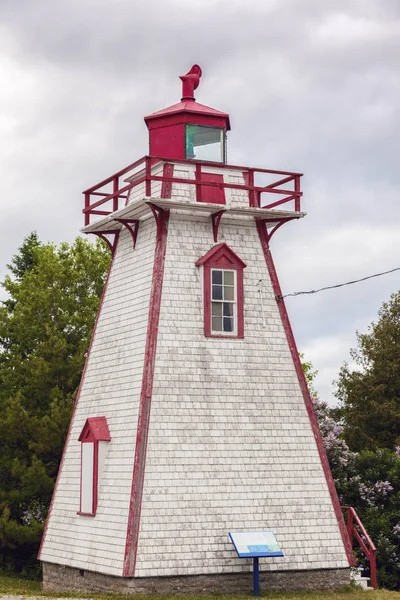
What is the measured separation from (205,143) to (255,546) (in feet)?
29.6

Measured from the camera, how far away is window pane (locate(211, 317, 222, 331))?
24.6 metres

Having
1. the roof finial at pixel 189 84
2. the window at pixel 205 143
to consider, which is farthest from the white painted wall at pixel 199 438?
the roof finial at pixel 189 84

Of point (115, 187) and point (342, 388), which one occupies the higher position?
point (342, 388)

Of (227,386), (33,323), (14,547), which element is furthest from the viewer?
(33,323)

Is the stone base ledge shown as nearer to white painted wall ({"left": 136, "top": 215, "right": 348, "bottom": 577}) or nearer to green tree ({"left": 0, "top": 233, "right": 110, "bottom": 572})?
white painted wall ({"left": 136, "top": 215, "right": 348, "bottom": 577})

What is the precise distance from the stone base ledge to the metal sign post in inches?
17.7

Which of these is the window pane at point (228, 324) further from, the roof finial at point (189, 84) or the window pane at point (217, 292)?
the roof finial at point (189, 84)

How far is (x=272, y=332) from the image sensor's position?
989 inches

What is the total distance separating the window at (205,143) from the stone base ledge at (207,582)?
9208mm

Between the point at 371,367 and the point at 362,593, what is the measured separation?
75.6ft

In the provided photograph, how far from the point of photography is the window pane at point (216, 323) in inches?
968

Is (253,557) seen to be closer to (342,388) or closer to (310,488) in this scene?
(310,488)

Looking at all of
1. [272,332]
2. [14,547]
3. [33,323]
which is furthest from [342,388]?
[272,332]

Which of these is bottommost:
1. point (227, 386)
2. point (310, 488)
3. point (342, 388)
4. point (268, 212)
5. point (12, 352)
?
point (310, 488)
